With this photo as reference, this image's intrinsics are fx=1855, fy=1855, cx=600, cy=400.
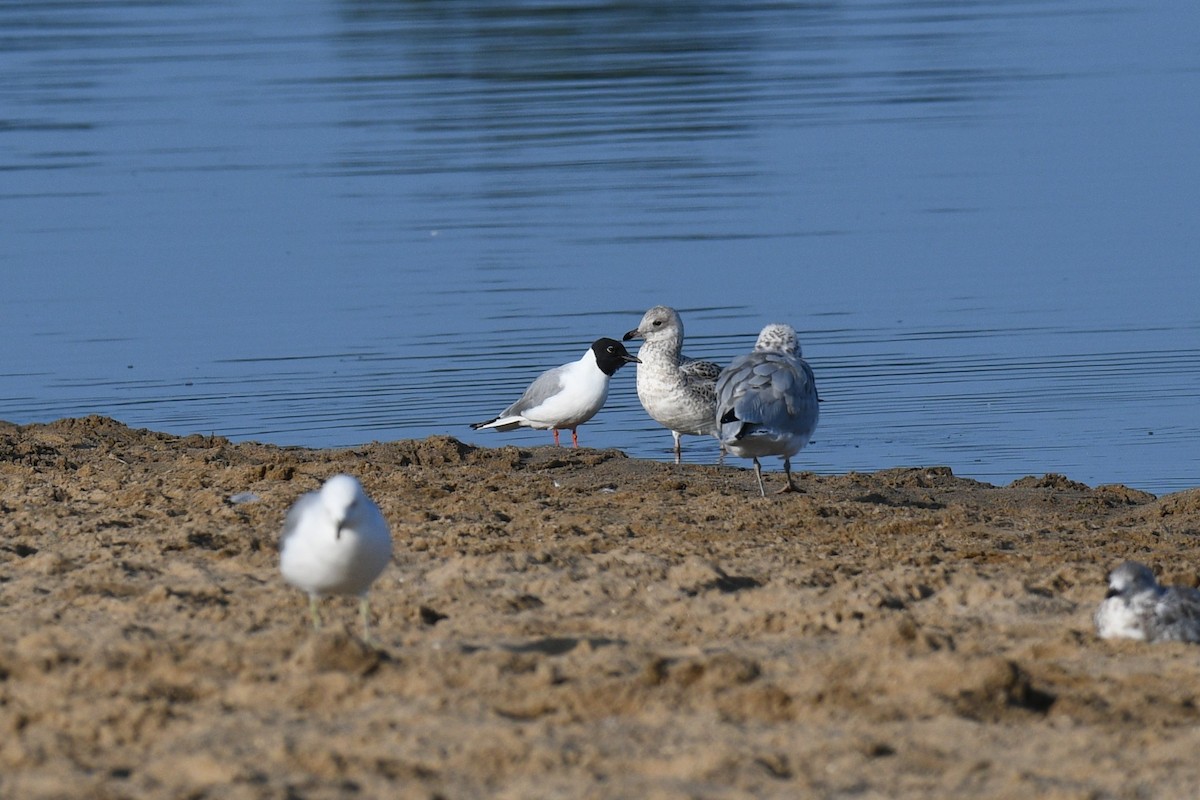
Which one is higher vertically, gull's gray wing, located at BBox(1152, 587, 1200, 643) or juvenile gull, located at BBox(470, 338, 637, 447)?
juvenile gull, located at BBox(470, 338, 637, 447)

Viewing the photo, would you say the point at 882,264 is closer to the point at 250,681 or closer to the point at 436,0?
the point at 250,681

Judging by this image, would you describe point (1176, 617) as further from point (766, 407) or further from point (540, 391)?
point (540, 391)

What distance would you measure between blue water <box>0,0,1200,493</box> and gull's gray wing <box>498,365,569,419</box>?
591 mm

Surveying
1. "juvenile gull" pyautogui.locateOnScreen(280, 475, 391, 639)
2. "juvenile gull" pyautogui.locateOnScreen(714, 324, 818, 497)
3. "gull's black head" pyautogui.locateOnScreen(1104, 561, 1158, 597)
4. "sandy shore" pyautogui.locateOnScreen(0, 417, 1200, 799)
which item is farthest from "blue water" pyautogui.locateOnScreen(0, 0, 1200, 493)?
"juvenile gull" pyautogui.locateOnScreen(280, 475, 391, 639)

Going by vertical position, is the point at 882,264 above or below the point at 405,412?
above

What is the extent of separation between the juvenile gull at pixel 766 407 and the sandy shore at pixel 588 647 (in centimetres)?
31

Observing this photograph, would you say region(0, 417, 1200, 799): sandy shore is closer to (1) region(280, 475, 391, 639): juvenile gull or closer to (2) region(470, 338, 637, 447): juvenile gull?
(1) region(280, 475, 391, 639): juvenile gull

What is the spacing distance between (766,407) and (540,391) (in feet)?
9.99

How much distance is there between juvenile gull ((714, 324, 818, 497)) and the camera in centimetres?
964

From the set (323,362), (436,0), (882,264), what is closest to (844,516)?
(323,362)

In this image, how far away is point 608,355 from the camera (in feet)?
40.8

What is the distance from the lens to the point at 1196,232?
58.4 ft

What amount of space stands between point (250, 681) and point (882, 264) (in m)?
12.3

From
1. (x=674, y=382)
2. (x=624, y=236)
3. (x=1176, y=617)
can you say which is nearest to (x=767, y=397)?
(x=674, y=382)
